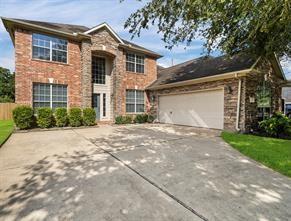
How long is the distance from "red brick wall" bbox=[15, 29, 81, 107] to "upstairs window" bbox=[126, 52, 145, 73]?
4.01 m

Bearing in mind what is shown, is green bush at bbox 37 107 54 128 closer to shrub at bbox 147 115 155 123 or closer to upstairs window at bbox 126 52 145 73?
upstairs window at bbox 126 52 145 73

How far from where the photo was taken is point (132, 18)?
7836 mm

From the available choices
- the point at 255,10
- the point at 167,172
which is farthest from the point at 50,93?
the point at 255,10

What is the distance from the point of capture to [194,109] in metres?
12.4

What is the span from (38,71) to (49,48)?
1706 mm

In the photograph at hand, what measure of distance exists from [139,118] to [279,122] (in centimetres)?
956

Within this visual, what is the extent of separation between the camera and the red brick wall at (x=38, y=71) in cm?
1131

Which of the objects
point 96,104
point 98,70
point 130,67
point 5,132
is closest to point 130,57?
point 130,67

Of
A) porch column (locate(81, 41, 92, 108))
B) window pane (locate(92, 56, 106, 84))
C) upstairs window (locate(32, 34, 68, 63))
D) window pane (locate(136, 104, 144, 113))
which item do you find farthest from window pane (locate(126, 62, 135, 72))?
upstairs window (locate(32, 34, 68, 63))

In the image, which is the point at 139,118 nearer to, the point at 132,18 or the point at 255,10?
the point at 132,18

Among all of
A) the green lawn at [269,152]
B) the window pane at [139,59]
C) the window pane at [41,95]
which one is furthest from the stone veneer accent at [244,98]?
the window pane at [41,95]

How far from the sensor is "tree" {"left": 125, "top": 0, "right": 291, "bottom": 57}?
6.00 m

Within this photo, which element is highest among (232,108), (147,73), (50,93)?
(147,73)

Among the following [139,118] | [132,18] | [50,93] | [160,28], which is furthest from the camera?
[139,118]
